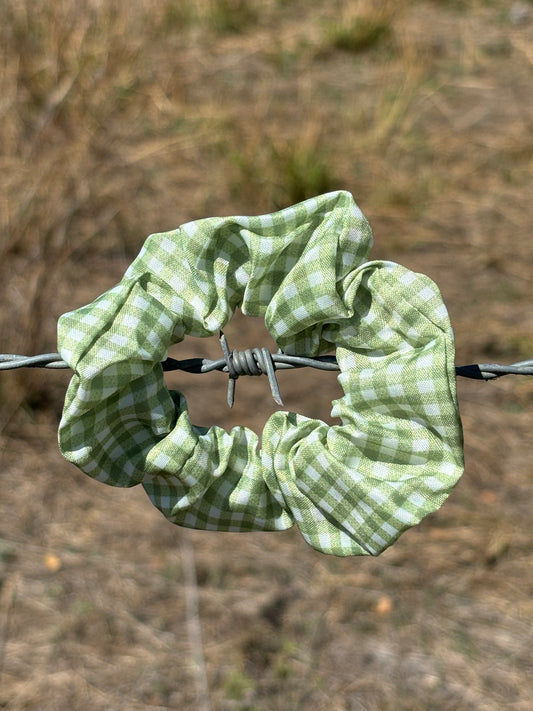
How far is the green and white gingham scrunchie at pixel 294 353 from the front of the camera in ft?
2.24

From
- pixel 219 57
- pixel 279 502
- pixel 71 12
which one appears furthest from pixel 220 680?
pixel 219 57

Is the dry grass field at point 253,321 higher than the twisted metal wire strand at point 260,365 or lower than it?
lower

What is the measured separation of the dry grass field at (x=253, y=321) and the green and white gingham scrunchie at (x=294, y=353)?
4.22 ft

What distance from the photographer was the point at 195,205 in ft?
10.9

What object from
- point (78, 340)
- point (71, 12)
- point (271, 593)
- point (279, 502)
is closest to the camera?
point (78, 340)

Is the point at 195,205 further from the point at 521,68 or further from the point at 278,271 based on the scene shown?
the point at 278,271

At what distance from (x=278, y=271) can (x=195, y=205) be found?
2674mm

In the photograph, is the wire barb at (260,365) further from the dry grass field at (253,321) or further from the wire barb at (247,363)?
the dry grass field at (253,321)

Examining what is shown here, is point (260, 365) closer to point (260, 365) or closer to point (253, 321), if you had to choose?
point (260, 365)

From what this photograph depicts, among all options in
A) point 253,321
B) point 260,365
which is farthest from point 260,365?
point 253,321

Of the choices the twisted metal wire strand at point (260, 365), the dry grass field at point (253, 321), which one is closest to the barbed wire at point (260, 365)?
the twisted metal wire strand at point (260, 365)

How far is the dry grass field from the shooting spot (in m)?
1.90

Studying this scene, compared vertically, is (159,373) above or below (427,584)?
above

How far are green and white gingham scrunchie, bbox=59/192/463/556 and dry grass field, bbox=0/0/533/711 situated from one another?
50.7 inches
